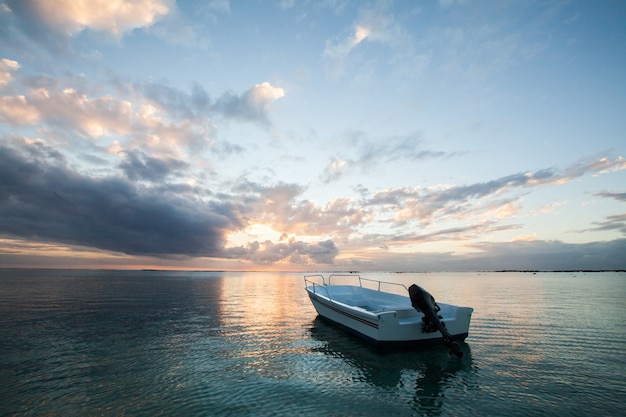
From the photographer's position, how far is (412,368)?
1141 centimetres

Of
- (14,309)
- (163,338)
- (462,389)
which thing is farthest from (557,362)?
(14,309)

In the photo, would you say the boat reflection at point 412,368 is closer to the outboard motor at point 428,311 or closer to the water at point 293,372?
the water at point 293,372

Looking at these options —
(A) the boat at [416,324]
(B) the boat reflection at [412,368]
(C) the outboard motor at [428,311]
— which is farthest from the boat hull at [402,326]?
(B) the boat reflection at [412,368]

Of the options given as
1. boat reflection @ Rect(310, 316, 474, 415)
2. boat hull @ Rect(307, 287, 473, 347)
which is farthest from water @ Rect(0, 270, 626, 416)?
boat hull @ Rect(307, 287, 473, 347)

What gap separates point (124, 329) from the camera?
1839 centimetres

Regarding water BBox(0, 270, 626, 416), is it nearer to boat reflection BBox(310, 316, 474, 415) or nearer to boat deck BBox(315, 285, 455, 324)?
boat reflection BBox(310, 316, 474, 415)

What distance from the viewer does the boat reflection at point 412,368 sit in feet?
30.4

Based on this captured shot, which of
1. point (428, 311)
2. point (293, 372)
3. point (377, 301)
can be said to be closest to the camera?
point (293, 372)

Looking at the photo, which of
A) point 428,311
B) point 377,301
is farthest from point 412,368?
point 377,301

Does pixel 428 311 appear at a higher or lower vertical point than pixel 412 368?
higher

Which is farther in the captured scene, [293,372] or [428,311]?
[428,311]

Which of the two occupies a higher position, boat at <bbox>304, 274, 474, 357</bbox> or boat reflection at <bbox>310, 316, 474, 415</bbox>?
boat at <bbox>304, 274, 474, 357</bbox>

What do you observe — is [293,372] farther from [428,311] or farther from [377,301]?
[377,301]

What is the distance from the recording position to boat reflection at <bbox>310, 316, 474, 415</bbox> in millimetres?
9266
